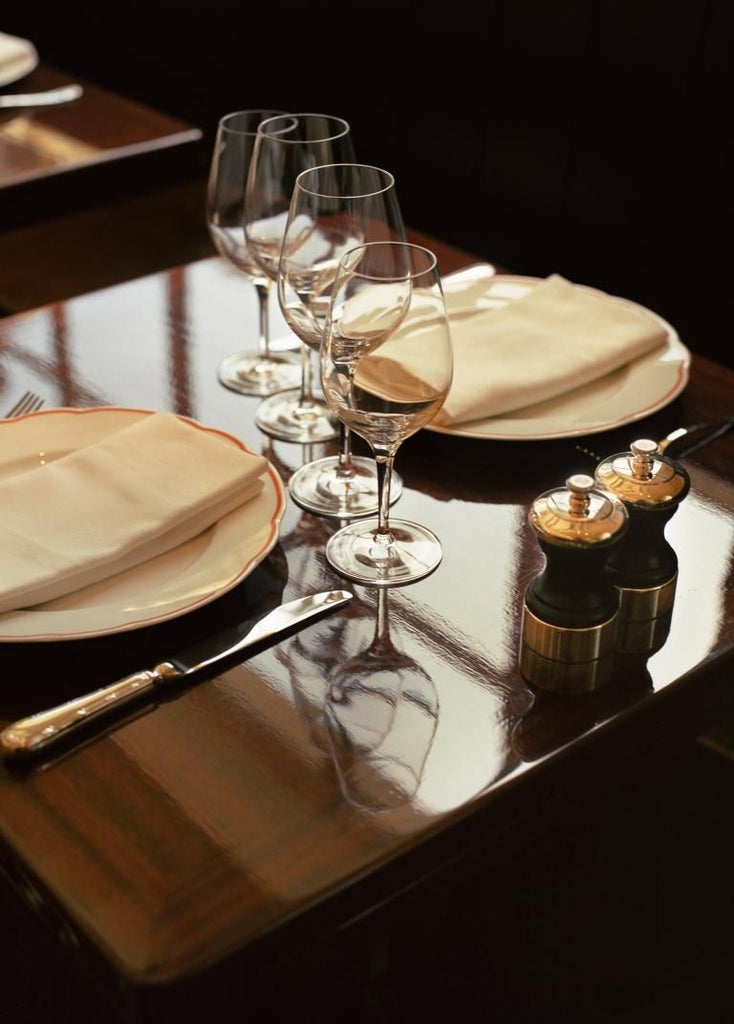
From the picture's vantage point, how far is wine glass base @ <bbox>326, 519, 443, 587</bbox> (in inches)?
39.2

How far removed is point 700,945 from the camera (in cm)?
147

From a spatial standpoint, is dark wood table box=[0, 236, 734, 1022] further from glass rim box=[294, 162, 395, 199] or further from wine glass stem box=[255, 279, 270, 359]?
glass rim box=[294, 162, 395, 199]

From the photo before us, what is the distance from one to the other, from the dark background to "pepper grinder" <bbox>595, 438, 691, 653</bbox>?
3.34 feet

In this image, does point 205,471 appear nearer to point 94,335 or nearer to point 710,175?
point 94,335

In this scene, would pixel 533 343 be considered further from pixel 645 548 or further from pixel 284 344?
pixel 645 548

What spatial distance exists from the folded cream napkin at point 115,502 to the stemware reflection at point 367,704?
15 centimetres

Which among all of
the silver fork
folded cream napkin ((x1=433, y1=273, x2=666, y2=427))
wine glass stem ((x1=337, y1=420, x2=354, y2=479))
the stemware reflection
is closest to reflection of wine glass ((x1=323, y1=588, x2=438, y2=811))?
the stemware reflection

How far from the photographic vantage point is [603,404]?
48.6 inches

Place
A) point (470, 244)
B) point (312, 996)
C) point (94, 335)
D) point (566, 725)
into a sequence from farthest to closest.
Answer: point (470, 244) < point (94, 335) < point (312, 996) < point (566, 725)

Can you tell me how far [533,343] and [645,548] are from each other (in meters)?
0.40

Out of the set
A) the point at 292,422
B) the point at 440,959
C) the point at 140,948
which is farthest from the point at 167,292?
the point at 140,948

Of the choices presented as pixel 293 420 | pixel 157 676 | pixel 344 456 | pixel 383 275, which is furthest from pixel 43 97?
pixel 157 676

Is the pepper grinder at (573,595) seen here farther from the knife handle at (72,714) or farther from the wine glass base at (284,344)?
the wine glass base at (284,344)

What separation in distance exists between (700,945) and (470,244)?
1305 millimetres
